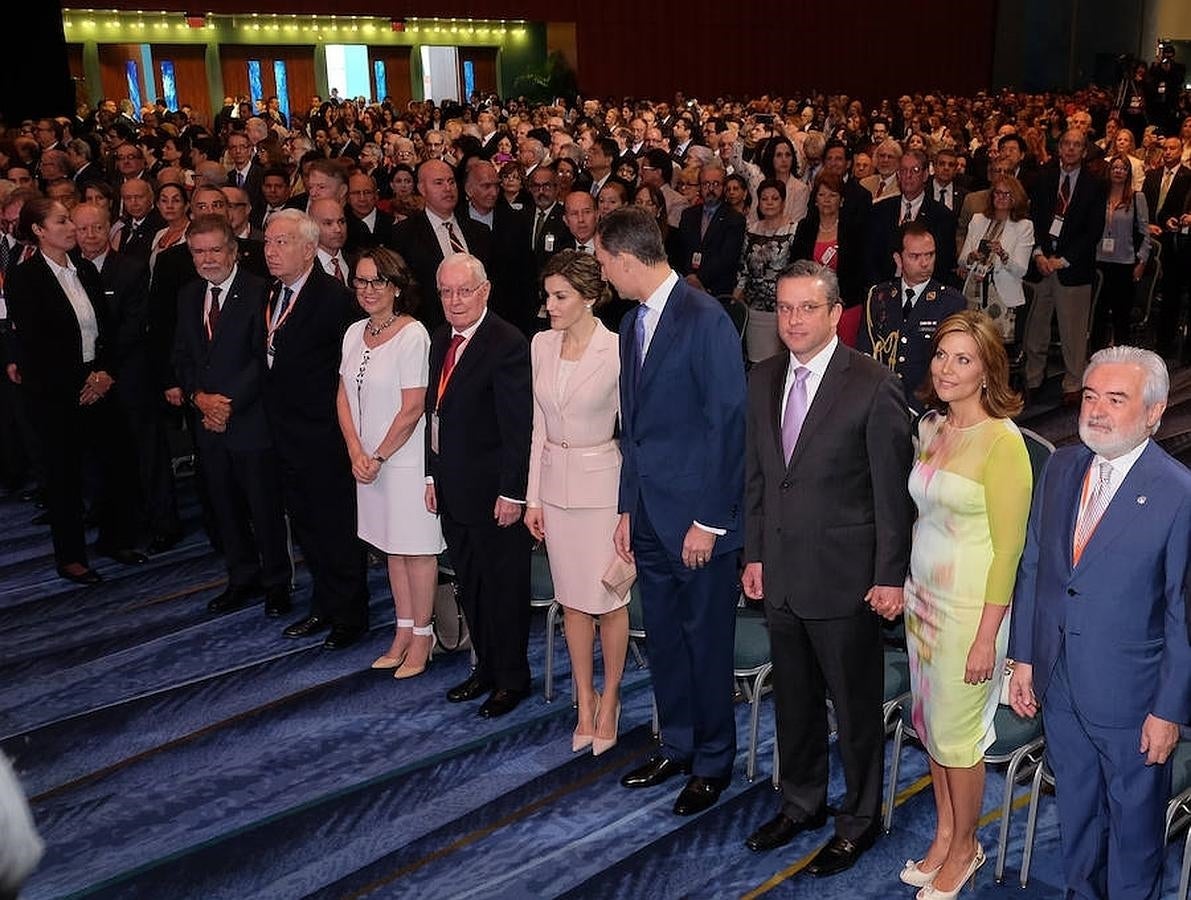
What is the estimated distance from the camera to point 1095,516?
282 cm

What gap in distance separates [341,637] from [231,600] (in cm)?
70

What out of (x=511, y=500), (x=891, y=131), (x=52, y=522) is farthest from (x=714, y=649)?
(x=891, y=131)

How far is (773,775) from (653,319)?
56.9 inches

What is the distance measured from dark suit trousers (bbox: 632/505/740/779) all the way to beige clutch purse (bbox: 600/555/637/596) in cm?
8

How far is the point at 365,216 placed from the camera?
728 cm

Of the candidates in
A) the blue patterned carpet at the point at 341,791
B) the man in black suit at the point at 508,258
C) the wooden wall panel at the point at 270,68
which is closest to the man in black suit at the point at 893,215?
the man in black suit at the point at 508,258

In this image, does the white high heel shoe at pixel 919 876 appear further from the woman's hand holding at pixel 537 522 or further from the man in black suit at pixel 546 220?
the man in black suit at pixel 546 220

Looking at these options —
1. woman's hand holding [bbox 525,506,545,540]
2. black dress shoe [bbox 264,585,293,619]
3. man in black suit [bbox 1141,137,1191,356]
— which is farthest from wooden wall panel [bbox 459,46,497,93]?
woman's hand holding [bbox 525,506,545,540]

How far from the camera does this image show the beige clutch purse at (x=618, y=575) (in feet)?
12.4

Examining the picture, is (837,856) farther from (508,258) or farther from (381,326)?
(508,258)

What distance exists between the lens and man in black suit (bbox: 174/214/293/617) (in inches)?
194

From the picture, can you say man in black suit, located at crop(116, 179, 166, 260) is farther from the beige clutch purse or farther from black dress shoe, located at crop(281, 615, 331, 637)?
the beige clutch purse

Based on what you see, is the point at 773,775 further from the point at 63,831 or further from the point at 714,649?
the point at 63,831

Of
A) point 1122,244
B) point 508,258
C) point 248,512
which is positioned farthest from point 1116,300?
point 248,512
